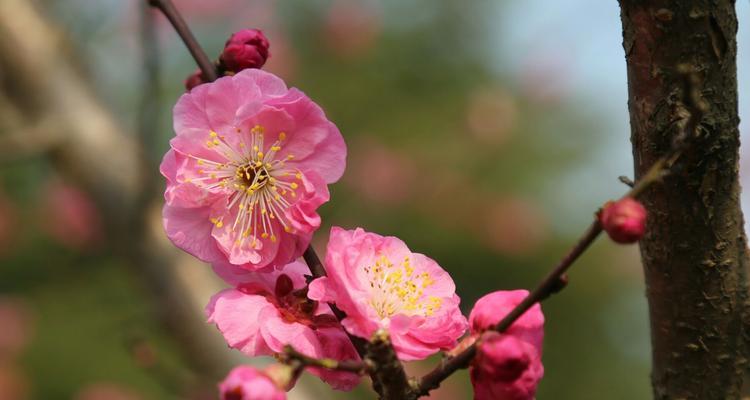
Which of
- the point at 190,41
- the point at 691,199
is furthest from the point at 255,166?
the point at 691,199

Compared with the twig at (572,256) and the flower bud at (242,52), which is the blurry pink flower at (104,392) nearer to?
the flower bud at (242,52)

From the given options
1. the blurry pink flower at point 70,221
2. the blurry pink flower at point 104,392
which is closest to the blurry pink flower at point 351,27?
the blurry pink flower at point 70,221

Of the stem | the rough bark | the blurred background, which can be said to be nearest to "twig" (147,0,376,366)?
the stem

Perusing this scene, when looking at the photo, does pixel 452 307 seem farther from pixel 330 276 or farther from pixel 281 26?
pixel 281 26

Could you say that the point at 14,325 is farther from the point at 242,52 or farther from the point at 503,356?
the point at 503,356

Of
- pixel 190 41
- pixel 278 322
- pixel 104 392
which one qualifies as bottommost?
pixel 104 392

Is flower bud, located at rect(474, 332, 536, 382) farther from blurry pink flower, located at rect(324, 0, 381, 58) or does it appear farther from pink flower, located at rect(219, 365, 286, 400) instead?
blurry pink flower, located at rect(324, 0, 381, 58)
